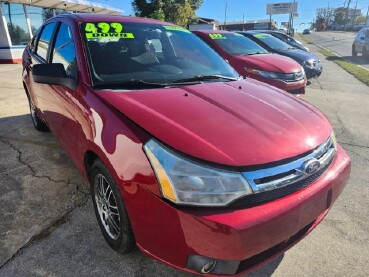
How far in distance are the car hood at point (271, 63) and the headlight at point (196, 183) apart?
5253mm

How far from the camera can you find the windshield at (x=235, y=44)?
24.3 ft

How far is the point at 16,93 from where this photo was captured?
8227mm

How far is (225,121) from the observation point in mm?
2107

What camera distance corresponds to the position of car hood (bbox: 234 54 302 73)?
654 centimetres

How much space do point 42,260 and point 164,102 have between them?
4.71ft

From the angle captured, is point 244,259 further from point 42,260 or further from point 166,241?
point 42,260

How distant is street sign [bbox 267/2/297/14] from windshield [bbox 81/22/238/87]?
64.1m

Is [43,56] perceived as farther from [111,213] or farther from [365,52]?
[365,52]

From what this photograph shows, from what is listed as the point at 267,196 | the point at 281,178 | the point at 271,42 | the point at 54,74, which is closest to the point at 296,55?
the point at 271,42

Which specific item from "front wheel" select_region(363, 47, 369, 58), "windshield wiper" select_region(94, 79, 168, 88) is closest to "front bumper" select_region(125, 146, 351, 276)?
"windshield wiper" select_region(94, 79, 168, 88)

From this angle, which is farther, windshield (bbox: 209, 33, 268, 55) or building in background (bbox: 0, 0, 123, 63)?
building in background (bbox: 0, 0, 123, 63)

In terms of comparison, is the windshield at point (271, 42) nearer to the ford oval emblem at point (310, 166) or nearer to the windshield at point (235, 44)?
the windshield at point (235, 44)

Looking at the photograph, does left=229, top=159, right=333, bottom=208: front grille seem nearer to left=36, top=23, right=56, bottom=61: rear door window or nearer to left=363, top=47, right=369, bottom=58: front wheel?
left=36, top=23, right=56, bottom=61: rear door window

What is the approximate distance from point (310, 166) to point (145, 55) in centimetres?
177
